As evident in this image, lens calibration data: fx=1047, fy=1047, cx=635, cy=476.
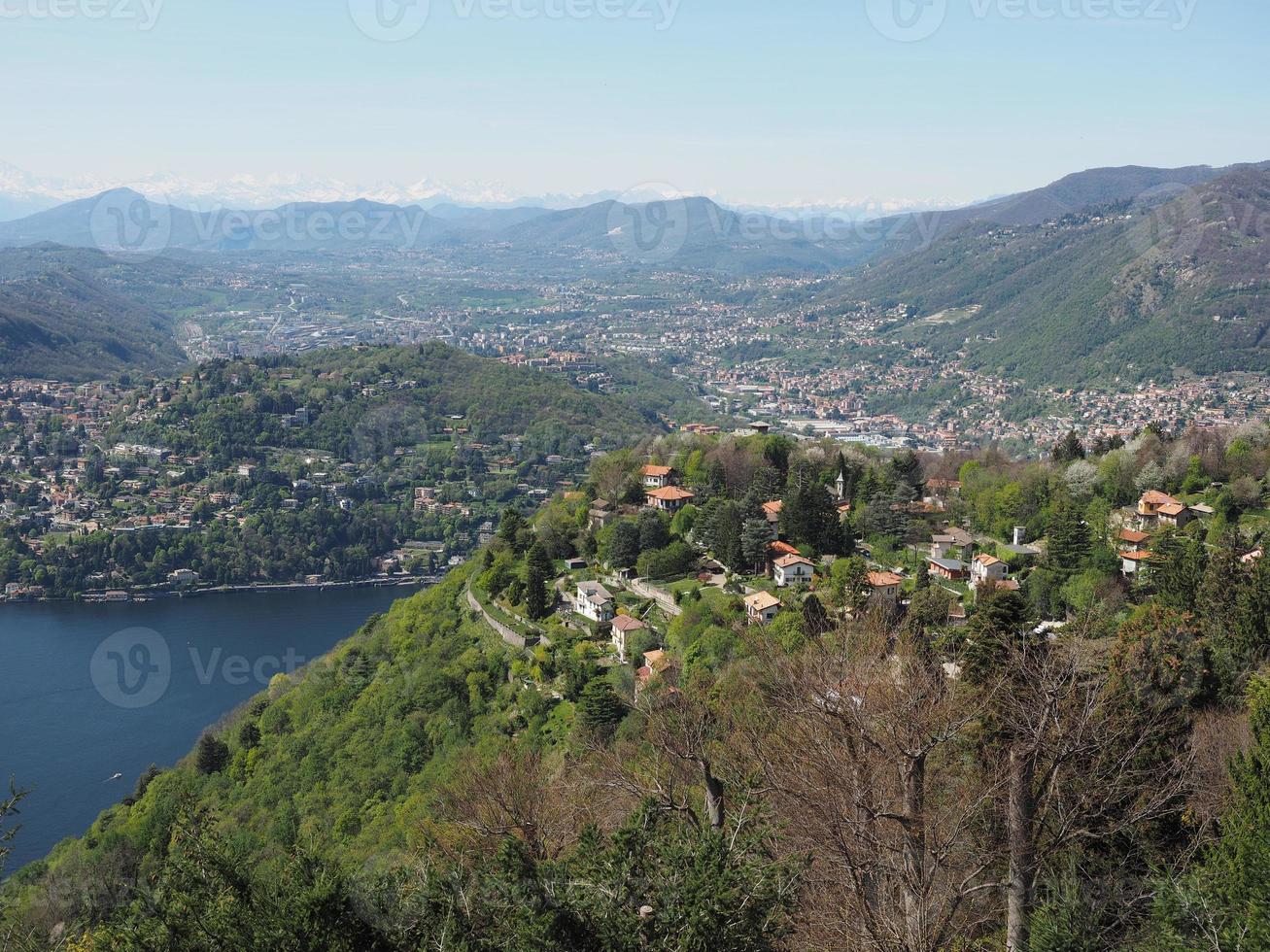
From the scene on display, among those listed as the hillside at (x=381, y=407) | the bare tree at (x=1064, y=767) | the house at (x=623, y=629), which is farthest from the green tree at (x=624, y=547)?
the hillside at (x=381, y=407)

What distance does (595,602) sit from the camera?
13.9 meters

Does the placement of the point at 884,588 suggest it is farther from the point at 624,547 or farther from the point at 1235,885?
the point at 1235,885

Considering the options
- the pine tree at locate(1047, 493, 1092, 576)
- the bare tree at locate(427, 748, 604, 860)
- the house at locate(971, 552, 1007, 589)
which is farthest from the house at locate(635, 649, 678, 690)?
the pine tree at locate(1047, 493, 1092, 576)

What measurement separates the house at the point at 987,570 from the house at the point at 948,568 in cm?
32

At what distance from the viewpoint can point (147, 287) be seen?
97812mm

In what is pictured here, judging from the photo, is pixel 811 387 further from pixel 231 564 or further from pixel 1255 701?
pixel 1255 701

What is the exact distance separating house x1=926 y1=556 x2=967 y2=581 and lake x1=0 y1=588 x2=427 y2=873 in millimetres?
13125

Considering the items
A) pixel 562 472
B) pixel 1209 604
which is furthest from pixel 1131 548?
pixel 562 472

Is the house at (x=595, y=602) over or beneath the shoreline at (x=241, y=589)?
over

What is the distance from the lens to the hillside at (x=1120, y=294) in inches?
2044

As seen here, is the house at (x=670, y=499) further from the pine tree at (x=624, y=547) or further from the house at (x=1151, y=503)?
the house at (x=1151, y=503)

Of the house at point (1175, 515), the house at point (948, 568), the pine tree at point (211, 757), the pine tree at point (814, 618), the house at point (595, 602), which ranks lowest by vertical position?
the pine tree at point (211, 757)

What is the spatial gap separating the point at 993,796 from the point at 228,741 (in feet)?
45.2

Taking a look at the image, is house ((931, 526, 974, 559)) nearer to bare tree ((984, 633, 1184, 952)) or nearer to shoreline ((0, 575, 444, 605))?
bare tree ((984, 633, 1184, 952))
